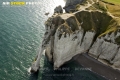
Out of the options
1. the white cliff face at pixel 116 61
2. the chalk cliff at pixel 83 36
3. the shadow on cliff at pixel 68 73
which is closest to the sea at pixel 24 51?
the shadow on cliff at pixel 68 73

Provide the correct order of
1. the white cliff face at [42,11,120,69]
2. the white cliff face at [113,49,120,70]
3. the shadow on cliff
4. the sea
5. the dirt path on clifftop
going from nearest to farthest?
the sea, the shadow on cliff, the white cliff face at [42,11,120,69], the dirt path on clifftop, the white cliff face at [113,49,120,70]

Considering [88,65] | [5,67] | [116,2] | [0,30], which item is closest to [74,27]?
[88,65]

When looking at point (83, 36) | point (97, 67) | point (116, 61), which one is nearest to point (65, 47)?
point (83, 36)

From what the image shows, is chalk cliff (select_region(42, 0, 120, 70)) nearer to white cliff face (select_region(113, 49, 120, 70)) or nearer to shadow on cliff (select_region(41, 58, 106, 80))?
white cliff face (select_region(113, 49, 120, 70))

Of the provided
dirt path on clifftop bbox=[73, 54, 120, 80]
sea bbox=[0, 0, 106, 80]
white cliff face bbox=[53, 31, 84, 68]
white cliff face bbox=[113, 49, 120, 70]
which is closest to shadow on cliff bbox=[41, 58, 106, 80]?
sea bbox=[0, 0, 106, 80]

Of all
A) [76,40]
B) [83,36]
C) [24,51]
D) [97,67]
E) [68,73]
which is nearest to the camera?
[68,73]

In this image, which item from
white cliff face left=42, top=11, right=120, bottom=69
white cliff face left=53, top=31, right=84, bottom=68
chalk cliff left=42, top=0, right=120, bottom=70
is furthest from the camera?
chalk cliff left=42, top=0, right=120, bottom=70

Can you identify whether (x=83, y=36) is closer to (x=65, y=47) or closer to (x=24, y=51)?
(x=65, y=47)
